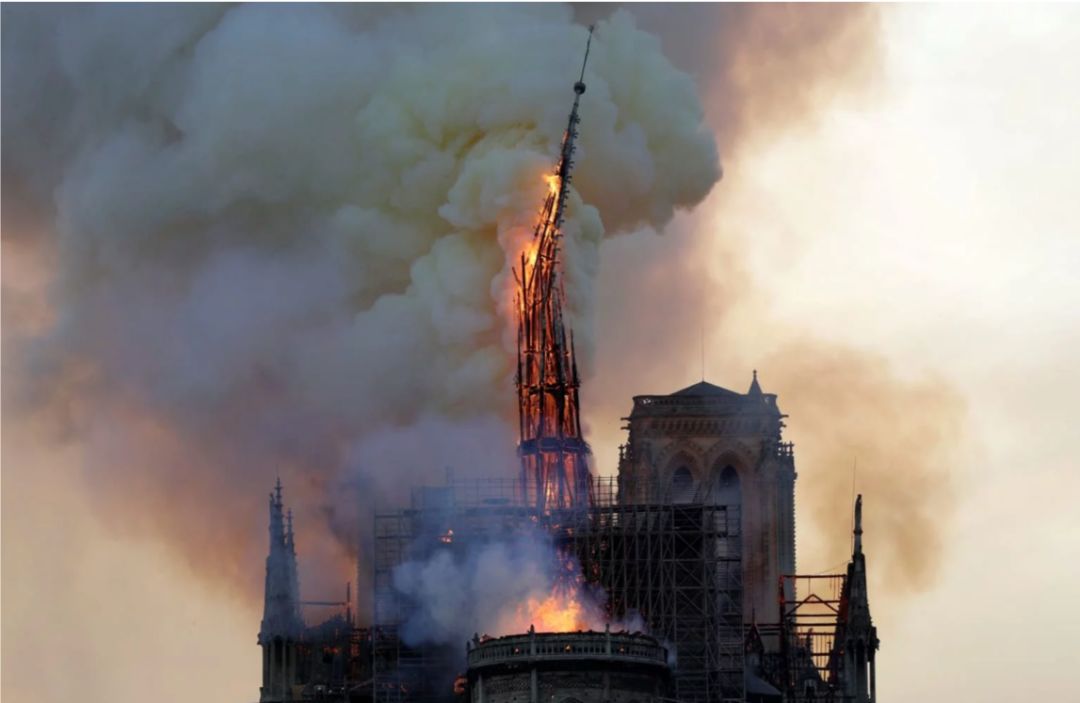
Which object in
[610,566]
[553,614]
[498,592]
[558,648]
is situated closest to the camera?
[558,648]

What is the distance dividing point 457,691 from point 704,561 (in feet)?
50.6

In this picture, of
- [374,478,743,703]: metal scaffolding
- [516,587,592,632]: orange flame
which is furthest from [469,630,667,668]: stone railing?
[374,478,743,703]: metal scaffolding

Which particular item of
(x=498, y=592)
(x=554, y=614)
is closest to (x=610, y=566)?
(x=554, y=614)

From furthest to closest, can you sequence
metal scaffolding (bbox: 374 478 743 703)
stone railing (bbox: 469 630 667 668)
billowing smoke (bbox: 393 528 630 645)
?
metal scaffolding (bbox: 374 478 743 703), billowing smoke (bbox: 393 528 630 645), stone railing (bbox: 469 630 667 668)

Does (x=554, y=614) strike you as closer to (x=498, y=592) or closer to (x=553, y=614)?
(x=553, y=614)

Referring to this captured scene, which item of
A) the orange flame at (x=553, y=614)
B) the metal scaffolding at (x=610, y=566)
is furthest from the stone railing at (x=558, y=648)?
the metal scaffolding at (x=610, y=566)

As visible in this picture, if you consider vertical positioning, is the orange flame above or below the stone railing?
above

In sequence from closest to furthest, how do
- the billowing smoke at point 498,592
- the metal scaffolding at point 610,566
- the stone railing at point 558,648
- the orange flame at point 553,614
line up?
the stone railing at point 558,648 < the orange flame at point 553,614 < the billowing smoke at point 498,592 < the metal scaffolding at point 610,566

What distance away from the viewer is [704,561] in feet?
643

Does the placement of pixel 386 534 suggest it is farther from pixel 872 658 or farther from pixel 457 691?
pixel 872 658

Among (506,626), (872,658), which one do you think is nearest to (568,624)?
(506,626)

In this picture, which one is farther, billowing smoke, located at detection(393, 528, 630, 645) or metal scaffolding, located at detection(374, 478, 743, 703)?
metal scaffolding, located at detection(374, 478, 743, 703)

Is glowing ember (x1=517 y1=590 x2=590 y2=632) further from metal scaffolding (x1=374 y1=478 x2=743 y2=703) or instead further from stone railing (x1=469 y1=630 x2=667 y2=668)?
stone railing (x1=469 y1=630 x2=667 y2=668)

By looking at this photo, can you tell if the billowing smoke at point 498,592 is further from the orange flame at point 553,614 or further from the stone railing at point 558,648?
the stone railing at point 558,648
